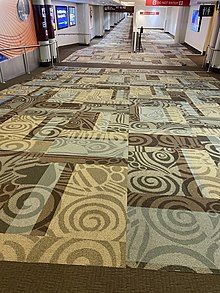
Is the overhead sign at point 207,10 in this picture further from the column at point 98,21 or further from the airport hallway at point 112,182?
the column at point 98,21

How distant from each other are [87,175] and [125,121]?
1681 mm

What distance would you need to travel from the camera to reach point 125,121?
13.2 feet

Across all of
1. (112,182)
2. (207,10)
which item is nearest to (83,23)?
(207,10)

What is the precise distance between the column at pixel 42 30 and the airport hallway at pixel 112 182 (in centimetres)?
376

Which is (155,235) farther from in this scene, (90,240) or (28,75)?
(28,75)

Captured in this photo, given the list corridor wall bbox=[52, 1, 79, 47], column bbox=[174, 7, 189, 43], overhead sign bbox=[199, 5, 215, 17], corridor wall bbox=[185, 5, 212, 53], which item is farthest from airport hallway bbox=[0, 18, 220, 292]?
column bbox=[174, 7, 189, 43]

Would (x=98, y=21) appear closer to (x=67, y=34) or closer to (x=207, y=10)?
(x=67, y=34)

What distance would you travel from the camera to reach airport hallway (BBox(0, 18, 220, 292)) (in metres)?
1.76

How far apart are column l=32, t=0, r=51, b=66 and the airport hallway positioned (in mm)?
3758

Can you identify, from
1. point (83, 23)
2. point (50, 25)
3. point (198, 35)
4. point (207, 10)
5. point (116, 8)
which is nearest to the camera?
point (50, 25)

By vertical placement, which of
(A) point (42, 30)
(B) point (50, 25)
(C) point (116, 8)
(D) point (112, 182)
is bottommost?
(D) point (112, 182)

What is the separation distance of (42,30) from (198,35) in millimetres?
8223

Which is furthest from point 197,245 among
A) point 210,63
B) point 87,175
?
point 210,63

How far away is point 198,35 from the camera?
12211 millimetres
